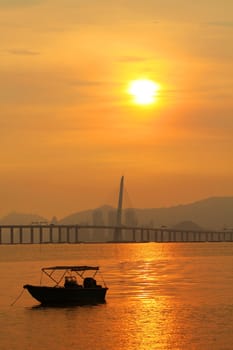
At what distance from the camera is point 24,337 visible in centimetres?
5931

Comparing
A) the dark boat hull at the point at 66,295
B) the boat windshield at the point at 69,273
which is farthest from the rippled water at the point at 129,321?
the boat windshield at the point at 69,273

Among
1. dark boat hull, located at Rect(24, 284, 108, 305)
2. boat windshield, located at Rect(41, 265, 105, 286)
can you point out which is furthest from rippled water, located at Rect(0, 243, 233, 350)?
boat windshield, located at Rect(41, 265, 105, 286)

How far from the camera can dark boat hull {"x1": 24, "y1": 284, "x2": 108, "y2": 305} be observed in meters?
73.4

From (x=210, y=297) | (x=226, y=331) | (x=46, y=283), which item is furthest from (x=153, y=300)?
(x=46, y=283)

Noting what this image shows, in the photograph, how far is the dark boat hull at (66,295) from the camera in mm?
73375

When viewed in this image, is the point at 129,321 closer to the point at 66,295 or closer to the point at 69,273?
the point at 66,295

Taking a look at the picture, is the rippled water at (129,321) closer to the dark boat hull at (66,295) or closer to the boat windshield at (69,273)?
the dark boat hull at (66,295)

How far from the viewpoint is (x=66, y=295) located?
7338 cm

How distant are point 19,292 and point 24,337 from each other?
3222 cm

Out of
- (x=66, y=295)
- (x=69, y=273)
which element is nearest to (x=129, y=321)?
(x=66, y=295)

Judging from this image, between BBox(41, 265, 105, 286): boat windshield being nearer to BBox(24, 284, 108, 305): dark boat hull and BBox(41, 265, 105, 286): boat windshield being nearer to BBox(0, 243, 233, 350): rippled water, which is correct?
BBox(24, 284, 108, 305): dark boat hull

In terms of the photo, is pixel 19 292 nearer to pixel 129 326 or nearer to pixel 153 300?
pixel 153 300

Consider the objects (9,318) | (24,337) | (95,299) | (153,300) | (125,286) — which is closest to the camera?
(24,337)

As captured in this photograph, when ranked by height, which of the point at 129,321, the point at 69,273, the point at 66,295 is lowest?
the point at 129,321
